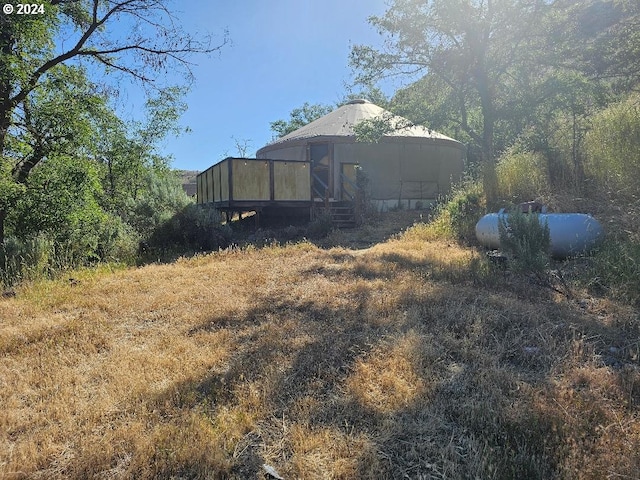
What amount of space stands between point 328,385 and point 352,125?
1121 cm

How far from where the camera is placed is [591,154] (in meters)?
6.80

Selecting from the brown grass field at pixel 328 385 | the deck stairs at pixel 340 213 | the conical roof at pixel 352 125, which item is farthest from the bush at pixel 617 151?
the deck stairs at pixel 340 213

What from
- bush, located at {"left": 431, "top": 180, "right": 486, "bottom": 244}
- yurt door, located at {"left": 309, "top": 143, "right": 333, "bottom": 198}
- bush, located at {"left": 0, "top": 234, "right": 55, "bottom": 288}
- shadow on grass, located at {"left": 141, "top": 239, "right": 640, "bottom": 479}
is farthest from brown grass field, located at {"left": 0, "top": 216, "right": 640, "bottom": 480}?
yurt door, located at {"left": 309, "top": 143, "right": 333, "bottom": 198}

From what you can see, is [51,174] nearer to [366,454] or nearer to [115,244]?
[115,244]

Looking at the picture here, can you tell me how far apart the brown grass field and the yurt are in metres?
8.08

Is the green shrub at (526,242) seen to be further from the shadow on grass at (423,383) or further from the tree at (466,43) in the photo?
the tree at (466,43)

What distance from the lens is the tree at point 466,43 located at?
987cm

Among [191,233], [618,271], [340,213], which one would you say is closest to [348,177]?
[340,213]

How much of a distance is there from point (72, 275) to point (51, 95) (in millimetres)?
3375

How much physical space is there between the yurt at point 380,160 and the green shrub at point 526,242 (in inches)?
275

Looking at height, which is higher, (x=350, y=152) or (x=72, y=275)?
(x=350, y=152)

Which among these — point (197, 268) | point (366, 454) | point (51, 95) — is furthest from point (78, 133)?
point (366, 454)

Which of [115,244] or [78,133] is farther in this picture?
[115,244]

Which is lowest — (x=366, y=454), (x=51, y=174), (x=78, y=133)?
(x=366, y=454)
